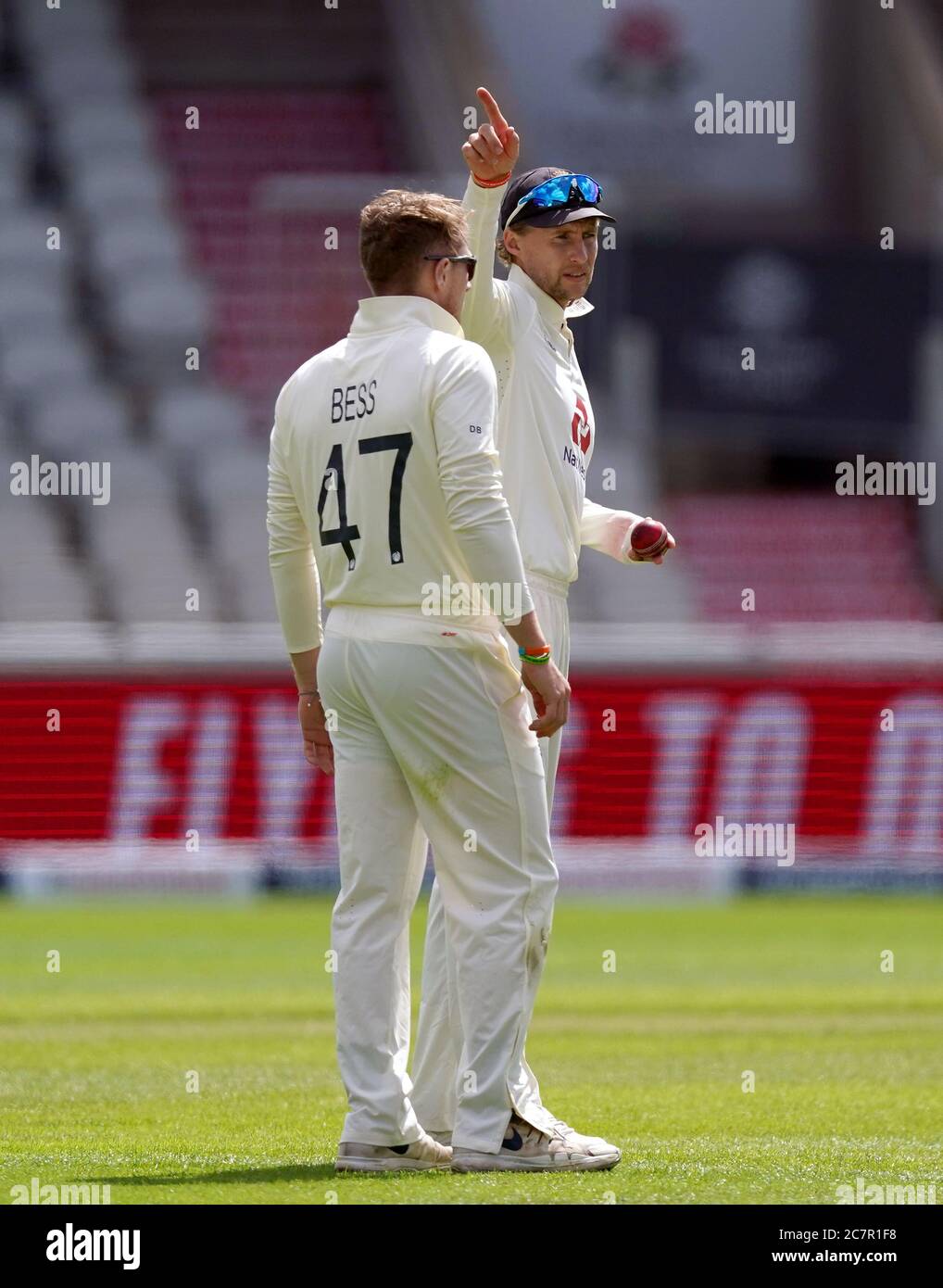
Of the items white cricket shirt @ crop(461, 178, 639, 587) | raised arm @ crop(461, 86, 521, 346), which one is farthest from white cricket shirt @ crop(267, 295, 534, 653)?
white cricket shirt @ crop(461, 178, 639, 587)

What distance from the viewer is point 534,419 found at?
5.98 metres

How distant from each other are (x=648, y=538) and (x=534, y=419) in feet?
1.57

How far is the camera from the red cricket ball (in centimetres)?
618

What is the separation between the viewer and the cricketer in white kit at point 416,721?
5.53 m

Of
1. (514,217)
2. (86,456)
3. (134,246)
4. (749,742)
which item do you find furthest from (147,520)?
(514,217)

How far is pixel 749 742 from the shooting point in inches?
680

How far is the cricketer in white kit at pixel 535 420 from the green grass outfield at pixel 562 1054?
455 mm

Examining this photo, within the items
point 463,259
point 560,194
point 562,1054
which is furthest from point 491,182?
point 562,1054

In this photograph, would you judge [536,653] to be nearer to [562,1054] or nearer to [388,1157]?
[388,1157]

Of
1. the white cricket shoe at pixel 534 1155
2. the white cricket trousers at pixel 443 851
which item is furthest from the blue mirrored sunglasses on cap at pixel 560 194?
the white cricket shoe at pixel 534 1155

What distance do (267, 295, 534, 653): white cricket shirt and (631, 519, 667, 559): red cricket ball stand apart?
75cm

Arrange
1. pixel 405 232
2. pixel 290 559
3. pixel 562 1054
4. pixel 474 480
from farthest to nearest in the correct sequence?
pixel 562 1054 < pixel 290 559 < pixel 405 232 < pixel 474 480

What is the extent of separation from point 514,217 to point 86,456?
15900mm
